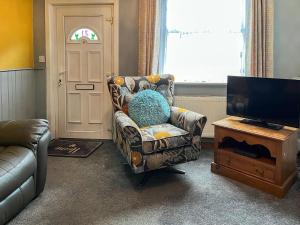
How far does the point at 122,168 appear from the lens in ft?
10.7

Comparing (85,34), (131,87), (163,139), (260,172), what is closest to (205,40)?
(131,87)

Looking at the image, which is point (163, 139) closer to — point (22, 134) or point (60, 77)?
point (22, 134)

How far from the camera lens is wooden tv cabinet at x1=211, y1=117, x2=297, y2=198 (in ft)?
8.65

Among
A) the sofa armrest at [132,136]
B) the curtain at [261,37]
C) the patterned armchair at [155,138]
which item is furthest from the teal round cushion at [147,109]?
the curtain at [261,37]

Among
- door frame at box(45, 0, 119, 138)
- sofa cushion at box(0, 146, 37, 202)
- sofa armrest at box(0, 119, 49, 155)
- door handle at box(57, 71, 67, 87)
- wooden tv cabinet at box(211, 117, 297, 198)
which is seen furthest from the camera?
door handle at box(57, 71, 67, 87)

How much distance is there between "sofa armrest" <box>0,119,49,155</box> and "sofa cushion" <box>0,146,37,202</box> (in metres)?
0.05

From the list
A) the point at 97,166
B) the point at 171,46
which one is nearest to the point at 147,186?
the point at 97,166

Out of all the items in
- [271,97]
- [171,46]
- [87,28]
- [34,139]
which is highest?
[87,28]

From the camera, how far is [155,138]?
274cm

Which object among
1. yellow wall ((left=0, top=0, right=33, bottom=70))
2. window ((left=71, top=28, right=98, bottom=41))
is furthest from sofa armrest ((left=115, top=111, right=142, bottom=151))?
window ((left=71, top=28, right=98, bottom=41))

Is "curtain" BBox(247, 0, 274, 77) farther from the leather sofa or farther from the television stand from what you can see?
the leather sofa

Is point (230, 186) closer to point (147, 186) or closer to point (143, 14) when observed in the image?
point (147, 186)

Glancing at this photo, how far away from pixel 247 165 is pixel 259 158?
13cm

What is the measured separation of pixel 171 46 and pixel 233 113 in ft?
4.51
